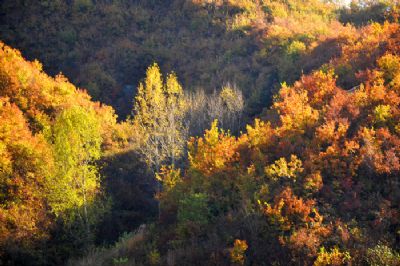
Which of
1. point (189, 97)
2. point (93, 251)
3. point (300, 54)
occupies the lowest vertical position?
point (93, 251)

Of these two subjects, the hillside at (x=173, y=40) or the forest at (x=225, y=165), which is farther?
the hillside at (x=173, y=40)

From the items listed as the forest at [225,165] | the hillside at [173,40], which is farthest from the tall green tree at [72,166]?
the hillside at [173,40]

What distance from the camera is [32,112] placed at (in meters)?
26.6

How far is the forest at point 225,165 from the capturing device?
13219 millimetres

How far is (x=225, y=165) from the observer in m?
18.2

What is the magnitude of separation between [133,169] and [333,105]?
18.0 metres

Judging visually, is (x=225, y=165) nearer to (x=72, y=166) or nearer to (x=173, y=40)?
(x=72, y=166)

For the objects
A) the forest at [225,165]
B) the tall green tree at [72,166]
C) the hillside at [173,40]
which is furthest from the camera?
the hillside at [173,40]

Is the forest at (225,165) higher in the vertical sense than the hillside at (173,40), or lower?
lower

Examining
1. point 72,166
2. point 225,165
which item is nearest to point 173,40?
point 72,166

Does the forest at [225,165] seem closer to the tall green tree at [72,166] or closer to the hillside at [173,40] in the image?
the tall green tree at [72,166]

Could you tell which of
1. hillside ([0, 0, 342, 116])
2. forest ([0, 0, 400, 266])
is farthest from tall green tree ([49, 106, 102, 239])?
hillside ([0, 0, 342, 116])

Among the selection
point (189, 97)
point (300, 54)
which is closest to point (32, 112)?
point (189, 97)

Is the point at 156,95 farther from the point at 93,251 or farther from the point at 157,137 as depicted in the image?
the point at 93,251
